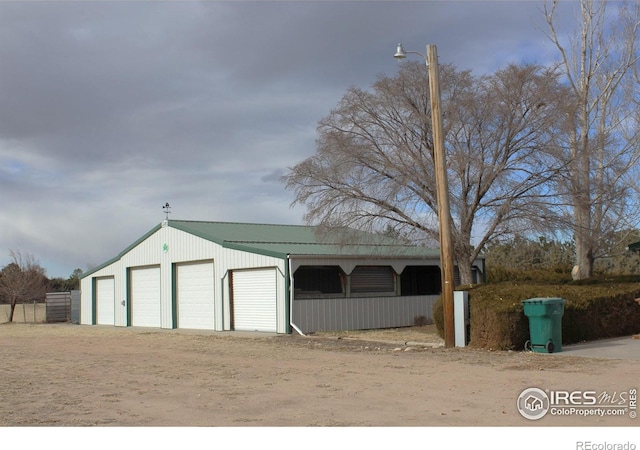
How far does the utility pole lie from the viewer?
1756 centimetres

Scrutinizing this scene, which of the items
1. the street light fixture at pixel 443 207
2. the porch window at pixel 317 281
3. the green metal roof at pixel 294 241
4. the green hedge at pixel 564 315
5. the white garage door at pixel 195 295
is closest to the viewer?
the green hedge at pixel 564 315

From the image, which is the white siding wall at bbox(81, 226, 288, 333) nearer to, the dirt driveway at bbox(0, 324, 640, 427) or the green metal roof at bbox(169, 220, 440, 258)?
the green metal roof at bbox(169, 220, 440, 258)

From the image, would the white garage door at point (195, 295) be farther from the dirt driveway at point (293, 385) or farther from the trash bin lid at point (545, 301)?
the trash bin lid at point (545, 301)

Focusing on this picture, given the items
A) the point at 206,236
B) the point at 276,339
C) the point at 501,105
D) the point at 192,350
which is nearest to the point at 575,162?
the point at 501,105

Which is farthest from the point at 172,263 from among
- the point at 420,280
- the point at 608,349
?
the point at 608,349

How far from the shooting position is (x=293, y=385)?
38.4 ft

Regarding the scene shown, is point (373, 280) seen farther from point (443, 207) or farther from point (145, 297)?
point (145, 297)

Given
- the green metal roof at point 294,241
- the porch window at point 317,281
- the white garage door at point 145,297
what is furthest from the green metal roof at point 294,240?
the white garage door at point 145,297

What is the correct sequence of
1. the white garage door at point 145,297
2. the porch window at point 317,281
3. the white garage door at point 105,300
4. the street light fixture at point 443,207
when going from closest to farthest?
the street light fixture at point 443,207 < the porch window at point 317,281 < the white garage door at point 145,297 < the white garage door at point 105,300

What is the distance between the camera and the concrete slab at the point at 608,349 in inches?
579

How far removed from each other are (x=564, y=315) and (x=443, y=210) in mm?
3816

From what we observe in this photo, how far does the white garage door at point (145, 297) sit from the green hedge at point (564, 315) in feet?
54.5

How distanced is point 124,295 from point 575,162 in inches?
885

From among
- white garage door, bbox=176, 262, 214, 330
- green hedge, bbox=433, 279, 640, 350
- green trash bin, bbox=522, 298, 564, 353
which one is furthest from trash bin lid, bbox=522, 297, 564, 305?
white garage door, bbox=176, 262, 214, 330
